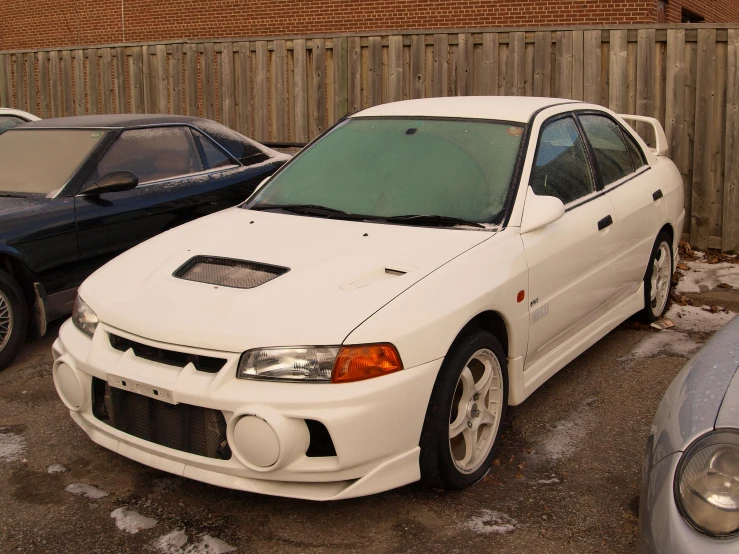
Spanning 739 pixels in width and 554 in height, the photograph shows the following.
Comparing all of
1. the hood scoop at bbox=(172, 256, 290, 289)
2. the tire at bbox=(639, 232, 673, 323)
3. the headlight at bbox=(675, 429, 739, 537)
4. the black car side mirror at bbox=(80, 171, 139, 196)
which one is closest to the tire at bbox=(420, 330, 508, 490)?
the hood scoop at bbox=(172, 256, 290, 289)

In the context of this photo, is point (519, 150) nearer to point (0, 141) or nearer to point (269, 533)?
point (269, 533)

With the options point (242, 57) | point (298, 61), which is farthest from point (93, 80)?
point (298, 61)

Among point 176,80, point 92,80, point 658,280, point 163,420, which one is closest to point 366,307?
point 163,420

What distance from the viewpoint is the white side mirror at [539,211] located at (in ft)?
13.9

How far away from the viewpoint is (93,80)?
13234 mm

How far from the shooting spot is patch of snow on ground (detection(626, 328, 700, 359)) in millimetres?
5668

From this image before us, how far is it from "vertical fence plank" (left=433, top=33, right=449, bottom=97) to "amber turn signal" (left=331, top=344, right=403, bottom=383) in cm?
673

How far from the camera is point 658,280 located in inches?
244

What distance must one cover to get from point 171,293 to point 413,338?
1076 mm

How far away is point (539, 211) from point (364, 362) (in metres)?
1.43

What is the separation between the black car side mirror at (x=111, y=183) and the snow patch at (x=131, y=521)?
2.89m

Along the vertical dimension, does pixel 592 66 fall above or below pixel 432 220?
above

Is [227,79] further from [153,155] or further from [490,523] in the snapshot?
[490,523]

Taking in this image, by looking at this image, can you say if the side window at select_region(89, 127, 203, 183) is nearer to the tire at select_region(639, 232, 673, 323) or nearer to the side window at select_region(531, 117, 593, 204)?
the side window at select_region(531, 117, 593, 204)
